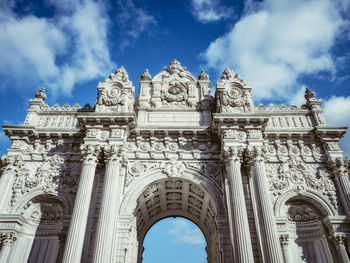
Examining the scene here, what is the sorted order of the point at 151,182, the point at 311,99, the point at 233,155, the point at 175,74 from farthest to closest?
1. the point at 175,74
2. the point at 311,99
3. the point at 151,182
4. the point at 233,155

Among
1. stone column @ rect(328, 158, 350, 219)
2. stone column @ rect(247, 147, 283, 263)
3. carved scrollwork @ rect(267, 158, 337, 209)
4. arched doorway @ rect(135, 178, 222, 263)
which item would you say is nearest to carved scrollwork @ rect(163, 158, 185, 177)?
arched doorway @ rect(135, 178, 222, 263)

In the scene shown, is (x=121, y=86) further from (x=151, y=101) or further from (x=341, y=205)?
(x=341, y=205)

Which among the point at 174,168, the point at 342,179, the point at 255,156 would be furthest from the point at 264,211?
the point at 342,179

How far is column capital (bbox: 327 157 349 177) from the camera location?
50.9 feet

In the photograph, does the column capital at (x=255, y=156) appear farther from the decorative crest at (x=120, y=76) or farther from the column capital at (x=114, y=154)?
the decorative crest at (x=120, y=76)

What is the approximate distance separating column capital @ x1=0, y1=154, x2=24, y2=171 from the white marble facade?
75 mm

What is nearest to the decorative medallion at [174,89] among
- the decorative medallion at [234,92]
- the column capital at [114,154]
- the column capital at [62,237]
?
the decorative medallion at [234,92]

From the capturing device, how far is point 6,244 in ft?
44.7

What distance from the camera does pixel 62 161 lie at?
16.4 metres

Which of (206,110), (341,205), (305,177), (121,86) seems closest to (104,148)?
(121,86)

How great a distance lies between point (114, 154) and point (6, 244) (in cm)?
735

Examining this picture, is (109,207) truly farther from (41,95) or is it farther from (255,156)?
(41,95)

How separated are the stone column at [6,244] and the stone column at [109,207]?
16.7ft

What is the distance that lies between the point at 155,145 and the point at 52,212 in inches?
301
